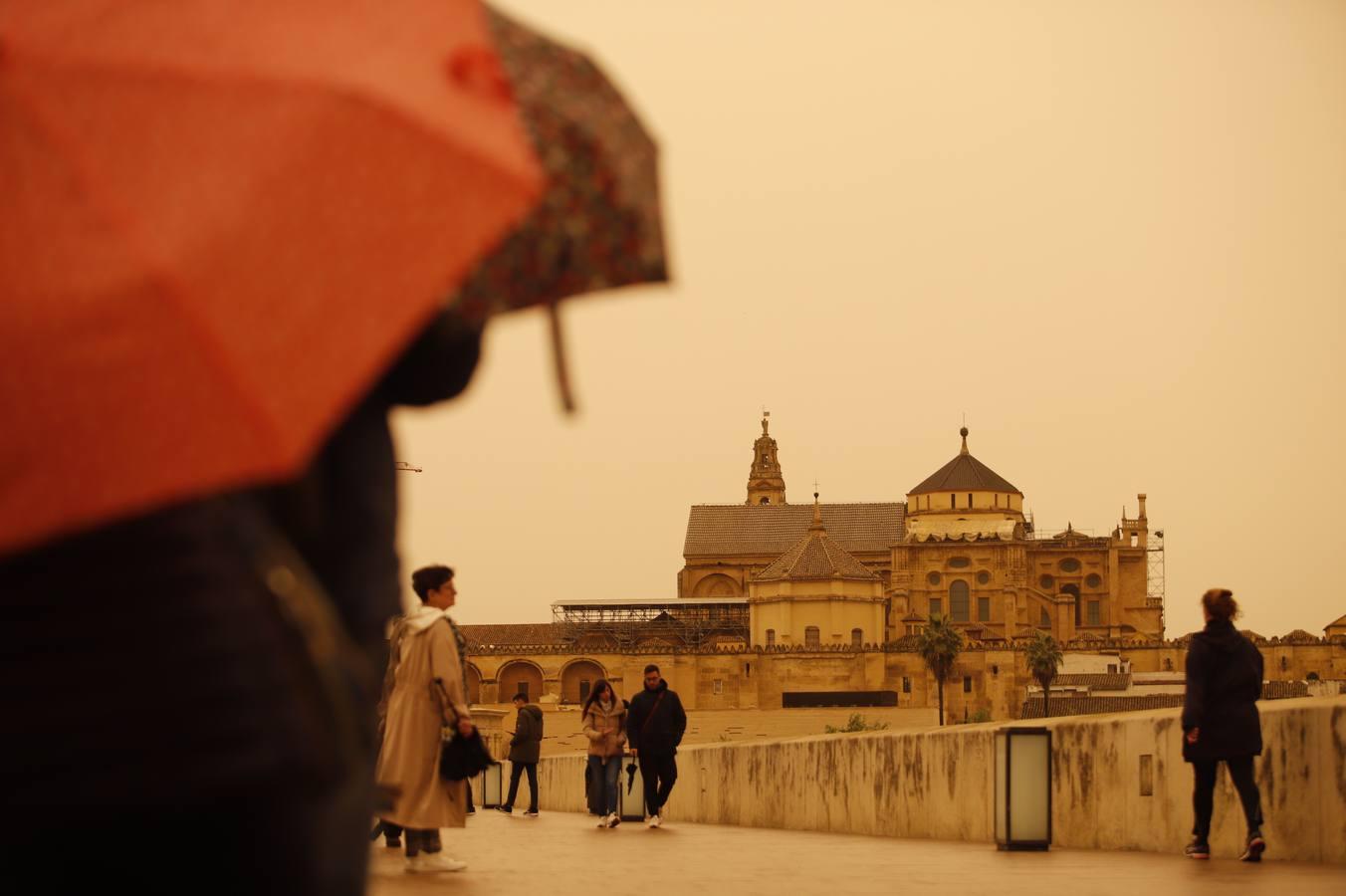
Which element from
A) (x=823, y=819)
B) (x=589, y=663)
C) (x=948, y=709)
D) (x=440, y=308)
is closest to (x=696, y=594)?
(x=589, y=663)

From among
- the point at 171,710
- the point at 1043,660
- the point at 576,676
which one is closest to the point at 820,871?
the point at 171,710

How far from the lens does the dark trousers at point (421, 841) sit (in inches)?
394

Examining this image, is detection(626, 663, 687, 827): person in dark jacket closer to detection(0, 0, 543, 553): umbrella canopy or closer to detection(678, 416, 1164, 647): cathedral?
detection(0, 0, 543, 553): umbrella canopy

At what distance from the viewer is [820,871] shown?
971cm

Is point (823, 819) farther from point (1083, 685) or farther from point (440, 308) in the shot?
point (1083, 685)

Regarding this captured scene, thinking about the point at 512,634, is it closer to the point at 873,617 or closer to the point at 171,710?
the point at 873,617

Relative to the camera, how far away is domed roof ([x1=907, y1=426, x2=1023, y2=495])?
119875 mm

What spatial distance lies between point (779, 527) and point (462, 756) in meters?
116

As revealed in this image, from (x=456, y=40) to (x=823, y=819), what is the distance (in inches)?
586

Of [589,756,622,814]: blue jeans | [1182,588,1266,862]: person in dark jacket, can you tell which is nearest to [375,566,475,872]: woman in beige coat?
[1182,588,1266,862]: person in dark jacket

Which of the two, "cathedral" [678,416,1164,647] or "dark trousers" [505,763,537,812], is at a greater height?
"cathedral" [678,416,1164,647]

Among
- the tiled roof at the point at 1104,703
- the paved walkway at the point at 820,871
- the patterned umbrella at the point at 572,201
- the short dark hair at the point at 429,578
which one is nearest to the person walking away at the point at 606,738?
the paved walkway at the point at 820,871

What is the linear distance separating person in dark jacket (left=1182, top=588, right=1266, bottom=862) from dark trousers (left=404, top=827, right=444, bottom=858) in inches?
149

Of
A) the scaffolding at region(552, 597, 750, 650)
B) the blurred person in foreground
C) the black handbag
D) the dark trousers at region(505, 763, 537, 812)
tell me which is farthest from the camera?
the scaffolding at region(552, 597, 750, 650)
